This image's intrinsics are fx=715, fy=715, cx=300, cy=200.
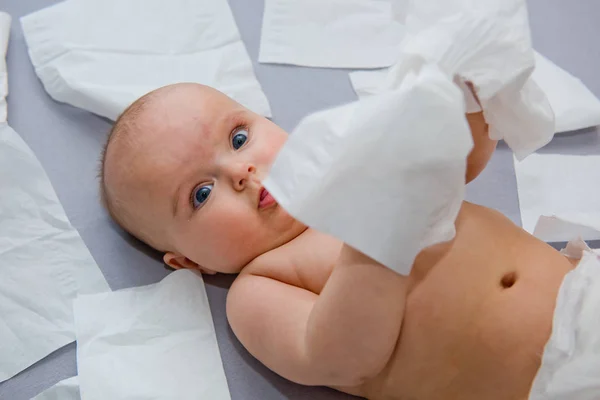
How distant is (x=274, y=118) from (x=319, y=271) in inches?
14.2

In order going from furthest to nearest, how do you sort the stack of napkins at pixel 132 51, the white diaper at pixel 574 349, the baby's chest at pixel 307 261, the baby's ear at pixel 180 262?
the stack of napkins at pixel 132 51 → the baby's ear at pixel 180 262 → the baby's chest at pixel 307 261 → the white diaper at pixel 574 349

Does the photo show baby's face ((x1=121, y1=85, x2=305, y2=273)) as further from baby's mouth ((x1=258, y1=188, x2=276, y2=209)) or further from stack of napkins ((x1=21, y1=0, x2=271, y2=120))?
stack of napkins ((x1=21, y1=0, x2=271, y2=120))

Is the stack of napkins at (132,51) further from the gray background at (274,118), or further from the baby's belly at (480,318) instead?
the baby's belly at (480,318)

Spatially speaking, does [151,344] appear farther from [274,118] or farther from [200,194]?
[274,118]

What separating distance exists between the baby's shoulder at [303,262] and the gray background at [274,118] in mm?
130

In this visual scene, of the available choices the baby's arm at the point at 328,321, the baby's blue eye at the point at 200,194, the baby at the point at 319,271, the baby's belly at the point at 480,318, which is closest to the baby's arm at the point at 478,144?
the baby at the point at 319,271

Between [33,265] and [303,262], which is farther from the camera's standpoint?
[33,265]

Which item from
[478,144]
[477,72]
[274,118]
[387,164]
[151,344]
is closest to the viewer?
[387,164]

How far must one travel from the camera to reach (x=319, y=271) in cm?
85

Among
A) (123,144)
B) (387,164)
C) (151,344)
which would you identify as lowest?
(151,344)

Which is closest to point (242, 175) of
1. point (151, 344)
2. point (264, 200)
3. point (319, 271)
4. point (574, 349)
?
point (264, 200)

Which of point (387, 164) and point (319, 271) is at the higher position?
point (387, 164)

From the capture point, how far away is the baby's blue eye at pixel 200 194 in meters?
0.89

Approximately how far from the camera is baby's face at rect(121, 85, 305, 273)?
2.84ft
